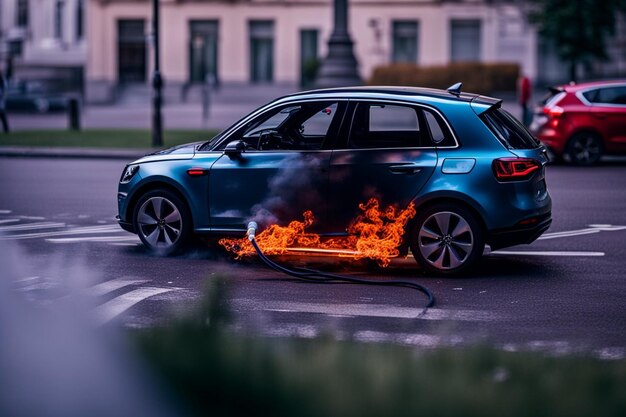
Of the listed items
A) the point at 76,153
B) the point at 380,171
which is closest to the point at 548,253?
the point at 380,171

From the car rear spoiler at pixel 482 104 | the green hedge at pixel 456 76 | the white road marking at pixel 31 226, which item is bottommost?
the white road marking at pixel 31 226

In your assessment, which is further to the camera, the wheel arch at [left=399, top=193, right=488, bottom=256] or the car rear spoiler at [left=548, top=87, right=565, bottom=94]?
the car rear spoiler at [left=548, top=87, right=565, bottom=94]

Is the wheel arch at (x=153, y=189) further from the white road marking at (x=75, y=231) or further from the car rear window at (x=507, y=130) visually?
the car rear window at (x=507, y=130)

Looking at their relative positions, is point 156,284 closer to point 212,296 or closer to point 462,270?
point 462,270

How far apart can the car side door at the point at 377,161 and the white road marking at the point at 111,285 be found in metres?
1.76

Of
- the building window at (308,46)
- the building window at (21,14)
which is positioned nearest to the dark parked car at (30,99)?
the building window at (308,46)

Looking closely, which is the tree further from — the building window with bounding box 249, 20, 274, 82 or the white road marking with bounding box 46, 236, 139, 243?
the white road marking with bounding box 46, 236, 139, 243

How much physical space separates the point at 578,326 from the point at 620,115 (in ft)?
47.8

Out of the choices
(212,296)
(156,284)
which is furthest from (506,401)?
(156,284)

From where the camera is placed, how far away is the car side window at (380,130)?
1052 cm

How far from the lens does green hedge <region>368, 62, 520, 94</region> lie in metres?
45.2

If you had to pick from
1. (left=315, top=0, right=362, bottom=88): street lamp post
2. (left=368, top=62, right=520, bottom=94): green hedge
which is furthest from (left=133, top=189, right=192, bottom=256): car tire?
(left=368, top=62, right=520, bottom=94): green hedge

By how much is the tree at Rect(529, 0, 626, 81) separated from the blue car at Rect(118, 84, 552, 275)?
99.1 ft

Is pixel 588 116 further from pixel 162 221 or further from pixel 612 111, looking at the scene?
pixel 162 221
